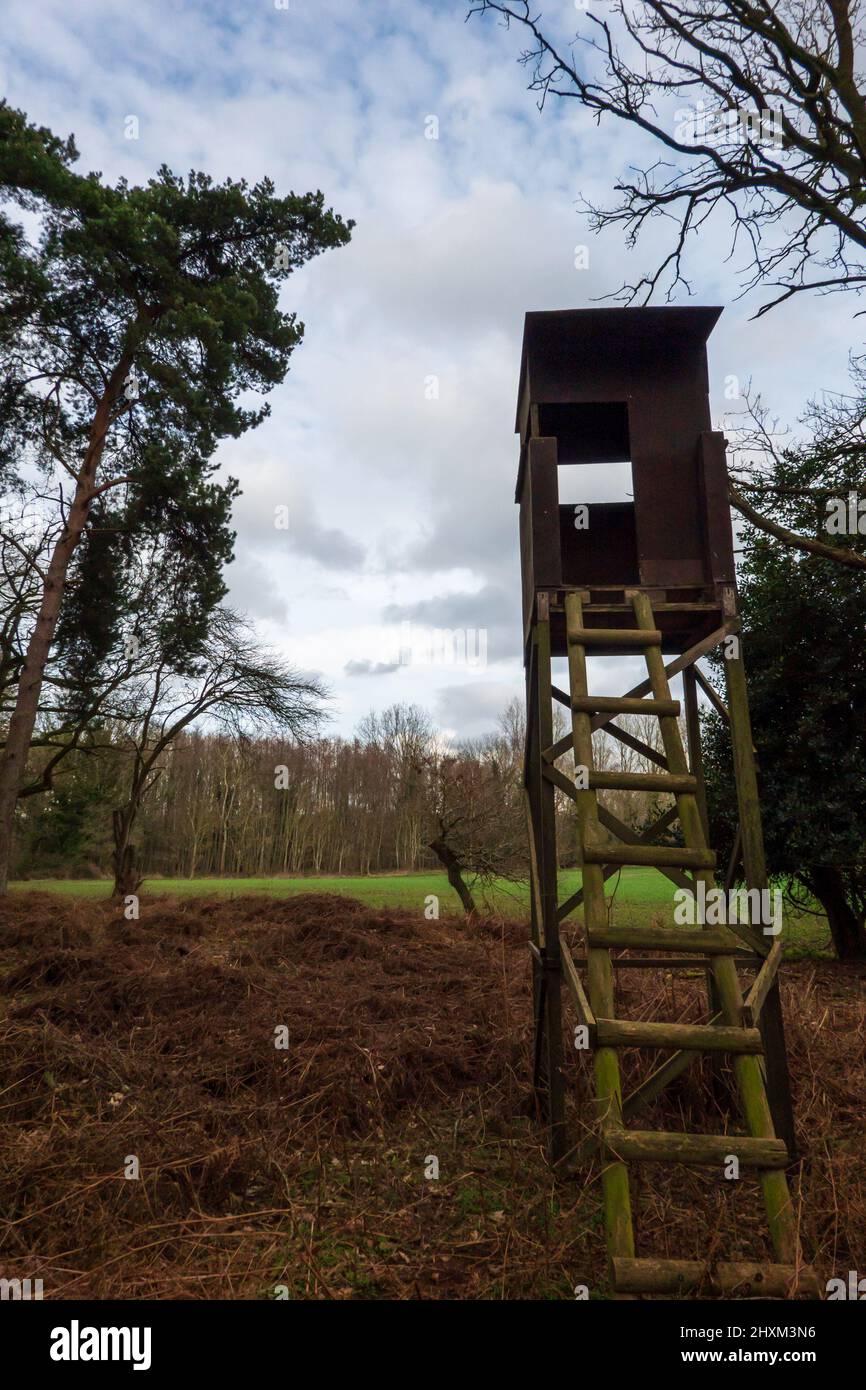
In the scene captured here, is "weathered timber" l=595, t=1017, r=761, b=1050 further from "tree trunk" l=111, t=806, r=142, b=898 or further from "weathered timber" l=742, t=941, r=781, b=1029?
"tree trunk" l=111, t=806, r=142, b=898

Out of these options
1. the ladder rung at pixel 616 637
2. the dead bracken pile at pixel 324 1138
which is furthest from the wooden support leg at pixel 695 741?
the ladder rung at pixel 616 637

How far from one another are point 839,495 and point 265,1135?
10679 millimetres

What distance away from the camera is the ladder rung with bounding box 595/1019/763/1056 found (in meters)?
3.81

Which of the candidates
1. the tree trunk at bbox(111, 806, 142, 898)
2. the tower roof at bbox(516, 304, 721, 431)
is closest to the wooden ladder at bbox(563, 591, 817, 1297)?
the tower roof at bbox(516, 304, 721, 431)

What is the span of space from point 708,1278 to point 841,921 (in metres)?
9.67

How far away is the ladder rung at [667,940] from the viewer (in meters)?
4.22

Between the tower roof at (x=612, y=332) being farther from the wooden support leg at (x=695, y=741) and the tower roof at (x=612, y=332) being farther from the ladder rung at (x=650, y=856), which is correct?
the ladder rung at (x=650, y=856)

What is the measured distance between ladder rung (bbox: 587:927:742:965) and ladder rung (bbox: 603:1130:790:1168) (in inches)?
37.6

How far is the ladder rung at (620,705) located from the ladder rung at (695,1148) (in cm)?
249

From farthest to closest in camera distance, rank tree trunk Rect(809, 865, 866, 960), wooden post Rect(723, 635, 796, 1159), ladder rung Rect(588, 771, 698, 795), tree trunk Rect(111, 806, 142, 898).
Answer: tree trunk Rect(111, 806, 142, 898), tree trunk Rect(809, 865, 866, 960), wooden post Rect(723, 635, 796, 1159), ladder rung Rect(588, 771, 698, 795)

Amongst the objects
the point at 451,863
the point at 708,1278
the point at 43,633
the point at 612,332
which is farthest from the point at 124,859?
the point at 708,1278

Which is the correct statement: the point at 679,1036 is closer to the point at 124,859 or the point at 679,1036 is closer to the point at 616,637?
the point at 616,637

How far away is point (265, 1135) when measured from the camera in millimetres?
5520
